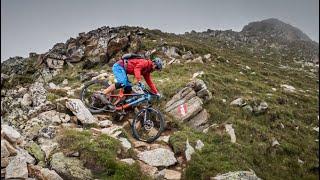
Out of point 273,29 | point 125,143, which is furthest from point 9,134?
point 273,29

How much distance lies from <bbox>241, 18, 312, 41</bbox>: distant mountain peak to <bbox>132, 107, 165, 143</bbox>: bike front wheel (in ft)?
293

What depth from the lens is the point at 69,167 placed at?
1137cm

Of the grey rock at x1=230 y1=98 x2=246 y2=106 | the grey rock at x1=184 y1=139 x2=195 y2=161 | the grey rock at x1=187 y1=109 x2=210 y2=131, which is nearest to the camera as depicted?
the grey rock at x1=184 y1=139 x2=195 y2=161

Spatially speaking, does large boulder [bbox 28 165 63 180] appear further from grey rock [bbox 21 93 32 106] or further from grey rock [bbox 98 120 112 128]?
grey rock [bbox 21 93 32 106]

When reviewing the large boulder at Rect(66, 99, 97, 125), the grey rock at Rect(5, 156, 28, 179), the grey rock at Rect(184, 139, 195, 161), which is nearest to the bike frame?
the large boulder at Rect(66, 99, 97, 125)

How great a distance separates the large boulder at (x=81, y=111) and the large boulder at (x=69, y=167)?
2925 millimetres

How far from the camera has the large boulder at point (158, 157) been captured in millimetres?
13125

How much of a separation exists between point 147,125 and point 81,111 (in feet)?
8.19

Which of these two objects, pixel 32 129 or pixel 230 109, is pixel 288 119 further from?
pixel 32 129

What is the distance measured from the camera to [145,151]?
44.8 ft

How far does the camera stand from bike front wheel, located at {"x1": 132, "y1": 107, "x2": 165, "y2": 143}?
14695 millimetres

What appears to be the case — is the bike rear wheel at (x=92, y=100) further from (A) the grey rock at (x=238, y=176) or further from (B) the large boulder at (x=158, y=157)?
(A) the grey rock at (x=238, y=176)

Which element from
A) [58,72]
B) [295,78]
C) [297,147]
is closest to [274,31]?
[295,78]

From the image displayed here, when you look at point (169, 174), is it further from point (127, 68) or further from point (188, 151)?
point (127, 68)
